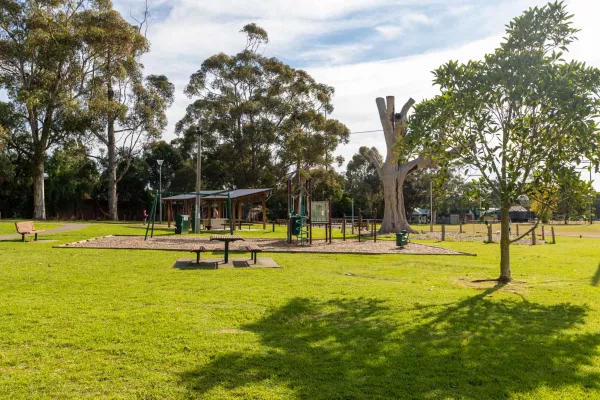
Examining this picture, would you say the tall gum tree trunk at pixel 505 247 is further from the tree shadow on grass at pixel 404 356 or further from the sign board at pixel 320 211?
the sign board at pixel 320 211

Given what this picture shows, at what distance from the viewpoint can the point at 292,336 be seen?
17.7 ft

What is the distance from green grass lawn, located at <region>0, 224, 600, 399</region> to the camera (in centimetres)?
397

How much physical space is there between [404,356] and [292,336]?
4.13 ft

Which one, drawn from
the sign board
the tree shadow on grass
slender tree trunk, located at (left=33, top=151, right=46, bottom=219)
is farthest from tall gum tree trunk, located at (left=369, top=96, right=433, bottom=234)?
slender tree trunk, located at (left=33, top=151, right=46, bottom=219)

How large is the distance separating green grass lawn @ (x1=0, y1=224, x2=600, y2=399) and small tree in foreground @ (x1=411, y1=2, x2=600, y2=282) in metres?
2.18

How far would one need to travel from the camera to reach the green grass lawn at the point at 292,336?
3.97m

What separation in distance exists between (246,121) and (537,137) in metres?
42.9

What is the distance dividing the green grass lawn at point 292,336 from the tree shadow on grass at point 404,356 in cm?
2

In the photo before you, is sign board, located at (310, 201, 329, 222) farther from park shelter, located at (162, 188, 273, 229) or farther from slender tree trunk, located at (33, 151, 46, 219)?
slender tree trunk, located at (33, 151, 46, 219)

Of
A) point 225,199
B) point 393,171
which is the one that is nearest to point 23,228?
point 225,199

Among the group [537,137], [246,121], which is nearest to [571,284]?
[537,137]

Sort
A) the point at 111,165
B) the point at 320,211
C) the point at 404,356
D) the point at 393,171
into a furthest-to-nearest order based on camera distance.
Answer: the point at 111,165 < the point at 393,171 < the point at 320,211 < the point at 404,356

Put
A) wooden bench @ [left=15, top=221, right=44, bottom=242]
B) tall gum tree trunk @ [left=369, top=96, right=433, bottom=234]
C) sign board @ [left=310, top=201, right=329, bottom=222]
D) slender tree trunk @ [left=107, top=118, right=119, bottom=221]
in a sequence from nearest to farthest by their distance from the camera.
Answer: wooden bench @ [left=15, top=221, right=44, bottom=242]
sign board @ [left=310, top=201, right=329, bottom=222]
tall gum tree trunk @ [left=369, top=96, right=433, bottom=234]
slender tree trunk @ [left=107, top=118, right=119, bottom=221]

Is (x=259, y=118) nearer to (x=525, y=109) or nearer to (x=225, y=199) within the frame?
(x=225, y=199)
